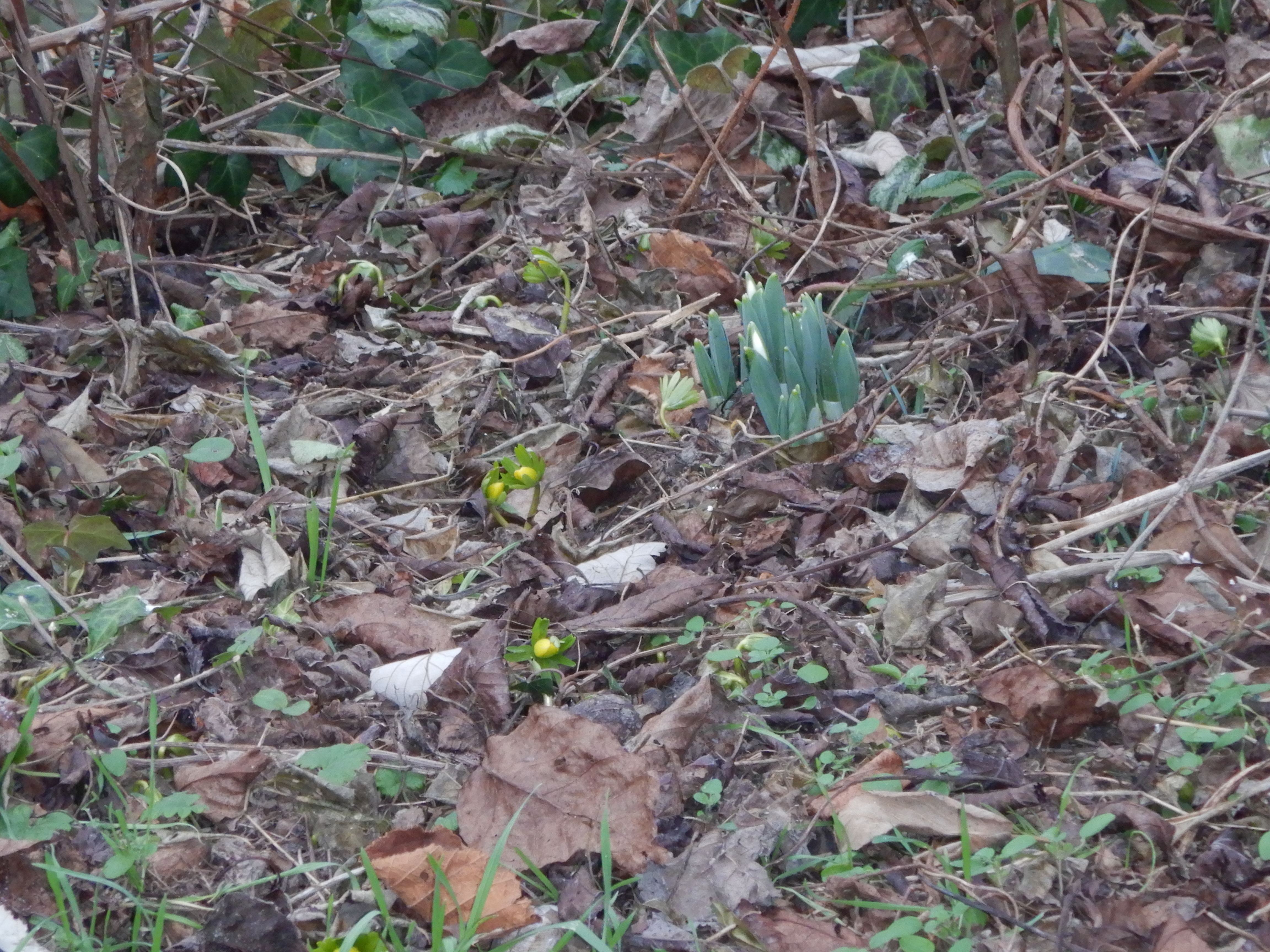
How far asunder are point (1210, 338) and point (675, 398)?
1110mm

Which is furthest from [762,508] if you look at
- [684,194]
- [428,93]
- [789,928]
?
[428,93]

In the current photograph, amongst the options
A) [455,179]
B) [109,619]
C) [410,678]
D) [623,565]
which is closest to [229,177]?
[455,179]

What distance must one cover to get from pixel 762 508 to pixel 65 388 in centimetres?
169

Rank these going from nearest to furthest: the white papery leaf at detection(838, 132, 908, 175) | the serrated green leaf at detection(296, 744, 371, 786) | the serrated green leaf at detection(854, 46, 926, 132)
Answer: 1. the serrated green leaf at detection(296, 744, 371, 786)
2. the white papery leaf at detection(838, 132, 908, 175)
3. the serrated green leaf at detection(854, 46, 926, 132)

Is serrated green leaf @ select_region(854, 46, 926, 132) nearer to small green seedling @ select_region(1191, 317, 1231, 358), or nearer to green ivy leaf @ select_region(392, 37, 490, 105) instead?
green ivy leaf @ select_region(392, 37, 490, 105)

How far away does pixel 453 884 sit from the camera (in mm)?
1480

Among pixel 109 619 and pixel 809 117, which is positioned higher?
pixel 809 117

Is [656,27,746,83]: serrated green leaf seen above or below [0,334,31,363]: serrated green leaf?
above

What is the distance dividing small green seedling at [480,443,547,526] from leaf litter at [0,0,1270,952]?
12 millimetres

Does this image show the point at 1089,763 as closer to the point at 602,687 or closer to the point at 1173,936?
the point at 1173,936

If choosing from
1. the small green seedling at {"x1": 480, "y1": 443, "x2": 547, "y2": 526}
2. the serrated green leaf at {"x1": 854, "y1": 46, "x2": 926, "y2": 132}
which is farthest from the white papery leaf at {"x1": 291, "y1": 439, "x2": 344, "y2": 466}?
the serrated green leaf at {"x1": 854, "y1": 46, "x2": 926, "y2": 132}

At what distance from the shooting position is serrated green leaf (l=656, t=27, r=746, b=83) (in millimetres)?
3408

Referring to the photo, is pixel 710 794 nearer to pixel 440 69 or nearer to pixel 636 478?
pixel 636 478

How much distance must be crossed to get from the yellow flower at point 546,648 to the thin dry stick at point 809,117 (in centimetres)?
146
